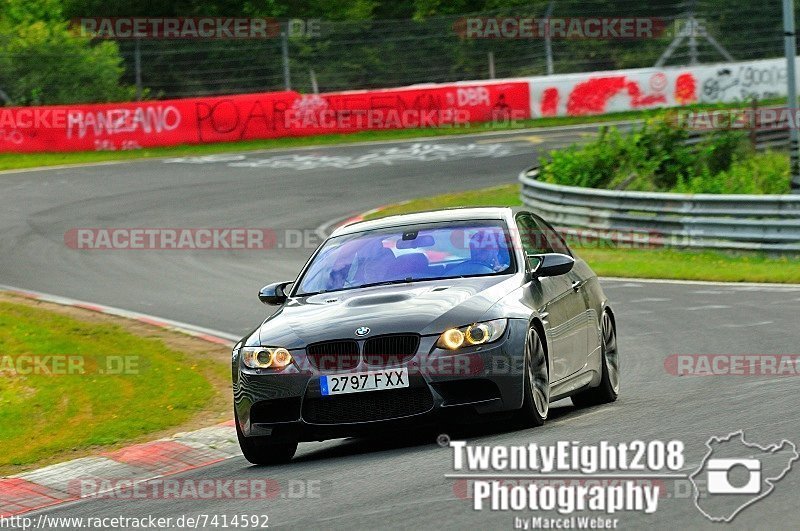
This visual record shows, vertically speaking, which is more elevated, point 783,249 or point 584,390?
point 584,390

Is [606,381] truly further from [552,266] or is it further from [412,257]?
[412,257]

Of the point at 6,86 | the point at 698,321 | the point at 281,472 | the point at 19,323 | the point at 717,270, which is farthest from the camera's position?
the point at 6,86

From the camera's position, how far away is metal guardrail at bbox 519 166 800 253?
67.6 feet

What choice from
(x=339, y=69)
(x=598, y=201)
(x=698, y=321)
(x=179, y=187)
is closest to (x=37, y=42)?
(x=339, y=69)

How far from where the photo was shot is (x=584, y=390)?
10.2m

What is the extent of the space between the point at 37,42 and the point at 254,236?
1778 cm

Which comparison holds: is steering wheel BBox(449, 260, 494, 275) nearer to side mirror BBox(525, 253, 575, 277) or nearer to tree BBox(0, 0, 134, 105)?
side mirror BBox(525, 253, 575, 277)

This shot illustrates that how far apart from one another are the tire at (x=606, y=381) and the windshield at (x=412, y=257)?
1342 mm

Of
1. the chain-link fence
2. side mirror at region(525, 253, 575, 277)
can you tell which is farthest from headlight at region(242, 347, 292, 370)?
the chain-link fence

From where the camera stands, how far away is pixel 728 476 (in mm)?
6609

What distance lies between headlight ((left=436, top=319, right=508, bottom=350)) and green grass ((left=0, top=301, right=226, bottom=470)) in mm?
3574

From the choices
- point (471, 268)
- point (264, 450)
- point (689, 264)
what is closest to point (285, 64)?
point (689, 264)

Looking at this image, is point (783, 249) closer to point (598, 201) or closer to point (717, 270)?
point (717, 270)

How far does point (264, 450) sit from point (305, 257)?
14.4 m
